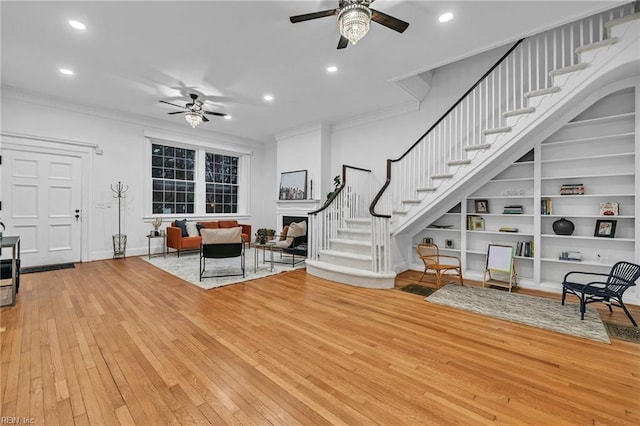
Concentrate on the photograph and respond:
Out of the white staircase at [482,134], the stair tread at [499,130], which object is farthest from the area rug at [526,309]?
the stair tread at [499,130]

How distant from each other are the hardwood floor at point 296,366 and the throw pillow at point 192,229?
11.0 ft

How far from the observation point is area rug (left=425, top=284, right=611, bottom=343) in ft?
9.20

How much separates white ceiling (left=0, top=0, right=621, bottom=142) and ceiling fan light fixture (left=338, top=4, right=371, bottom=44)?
642mm

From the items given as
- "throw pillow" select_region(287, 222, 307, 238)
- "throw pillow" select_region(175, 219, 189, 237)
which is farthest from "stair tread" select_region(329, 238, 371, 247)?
"throw pillow" select_region(175, 219, 189, 237)

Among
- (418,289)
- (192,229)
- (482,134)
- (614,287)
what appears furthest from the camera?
(192,229)

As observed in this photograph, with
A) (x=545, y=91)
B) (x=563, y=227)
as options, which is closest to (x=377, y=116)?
(x=545, y=91)

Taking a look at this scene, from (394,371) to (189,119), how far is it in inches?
210

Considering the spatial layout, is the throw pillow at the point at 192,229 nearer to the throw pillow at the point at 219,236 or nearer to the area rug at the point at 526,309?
the throw pillow at the point at 219,236

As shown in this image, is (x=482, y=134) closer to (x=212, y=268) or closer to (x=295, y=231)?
(x=295, y=231)

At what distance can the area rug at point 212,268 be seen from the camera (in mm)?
4449

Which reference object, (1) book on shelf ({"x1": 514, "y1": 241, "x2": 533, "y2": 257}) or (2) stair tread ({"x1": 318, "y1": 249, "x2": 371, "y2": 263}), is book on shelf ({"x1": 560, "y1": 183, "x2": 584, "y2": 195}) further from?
(2) stair tread ({"x1": 318, "y1": 249, "x2": 371, "y2": 263})

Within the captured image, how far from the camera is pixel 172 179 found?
733cm

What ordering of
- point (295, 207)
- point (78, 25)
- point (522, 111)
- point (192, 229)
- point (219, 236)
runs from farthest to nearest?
point (295, 207) < point (192, 229) < point (219, 236) < point (522, 111) < point (78, 25)

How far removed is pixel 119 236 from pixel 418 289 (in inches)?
250
